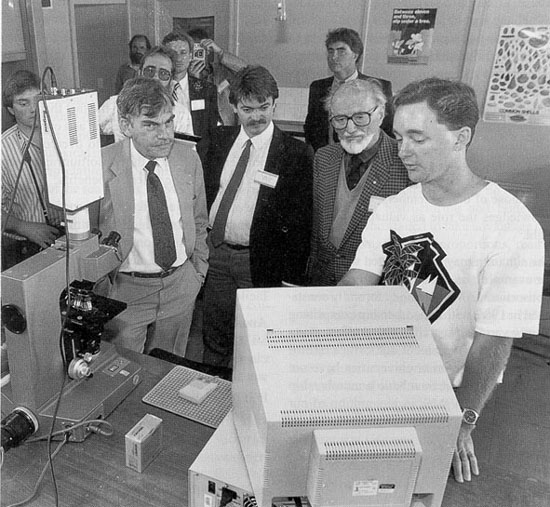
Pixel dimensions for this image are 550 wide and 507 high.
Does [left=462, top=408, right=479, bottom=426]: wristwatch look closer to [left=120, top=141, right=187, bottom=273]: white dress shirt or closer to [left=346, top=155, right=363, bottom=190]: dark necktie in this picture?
[left=346, top=155, right=363, bottom=190]: dark necktie

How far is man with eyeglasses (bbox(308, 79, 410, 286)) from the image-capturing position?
1.98 metres

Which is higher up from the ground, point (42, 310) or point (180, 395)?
point (42, 310)

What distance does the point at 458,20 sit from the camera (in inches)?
146

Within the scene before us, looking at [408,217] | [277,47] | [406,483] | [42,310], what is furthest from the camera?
[277,47]

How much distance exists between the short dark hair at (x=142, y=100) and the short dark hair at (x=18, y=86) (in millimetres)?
485

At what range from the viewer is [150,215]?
6.41ft

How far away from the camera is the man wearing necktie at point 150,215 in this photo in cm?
190

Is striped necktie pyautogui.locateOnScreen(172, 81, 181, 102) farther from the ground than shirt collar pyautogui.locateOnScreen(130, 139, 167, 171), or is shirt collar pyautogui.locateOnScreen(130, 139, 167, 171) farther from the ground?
striped necktie pyautogui.locateOnScreen(172, 81, 181, 102)

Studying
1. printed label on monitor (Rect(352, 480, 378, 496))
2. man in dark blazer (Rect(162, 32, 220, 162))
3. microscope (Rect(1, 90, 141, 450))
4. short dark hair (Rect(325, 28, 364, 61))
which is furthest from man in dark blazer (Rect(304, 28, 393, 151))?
printed label on monitor (Rect(352, 480, 378, 496))

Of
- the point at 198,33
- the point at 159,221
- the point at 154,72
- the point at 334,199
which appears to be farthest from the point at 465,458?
the point at 198,33

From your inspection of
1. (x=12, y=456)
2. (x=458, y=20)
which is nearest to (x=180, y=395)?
(x=12, y=456)

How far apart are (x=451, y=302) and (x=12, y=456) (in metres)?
1.12

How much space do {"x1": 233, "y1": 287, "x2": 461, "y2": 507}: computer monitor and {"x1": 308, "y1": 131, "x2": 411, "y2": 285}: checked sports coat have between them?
3.32ft

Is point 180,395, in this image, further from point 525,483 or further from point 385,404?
point 525,483
